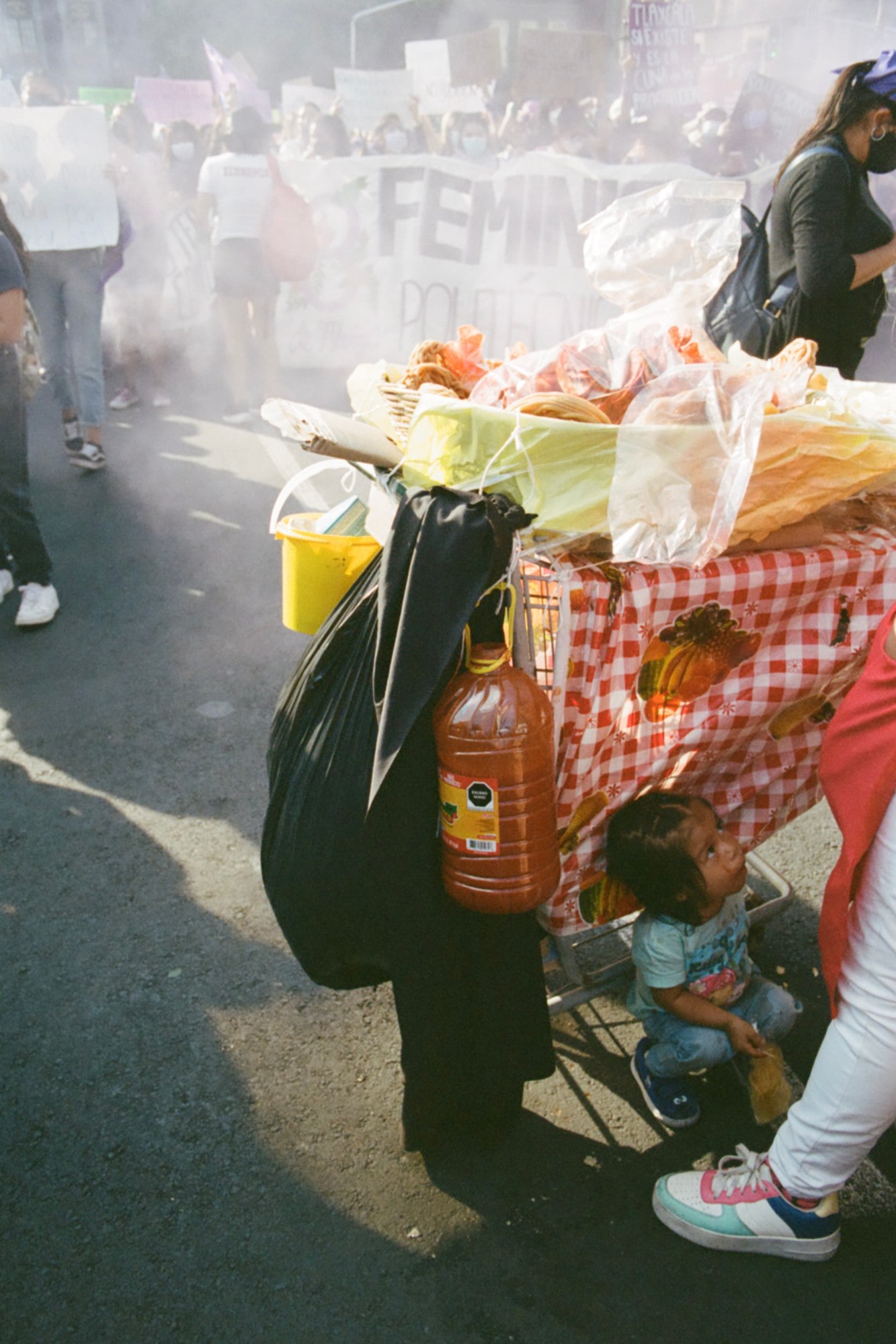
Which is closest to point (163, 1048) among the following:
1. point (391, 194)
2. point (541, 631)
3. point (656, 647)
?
point (541, 631)

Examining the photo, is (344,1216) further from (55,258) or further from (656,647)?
(55,258)

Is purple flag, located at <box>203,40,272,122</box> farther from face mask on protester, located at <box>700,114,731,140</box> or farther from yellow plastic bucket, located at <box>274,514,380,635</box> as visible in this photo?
yellow plastic bucket, located at <box>274,514,380,635</box>

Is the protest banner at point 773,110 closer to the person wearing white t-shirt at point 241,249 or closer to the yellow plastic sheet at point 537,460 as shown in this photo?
the person wearing white t-shirt at point 241,249

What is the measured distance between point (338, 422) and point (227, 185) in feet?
19.6

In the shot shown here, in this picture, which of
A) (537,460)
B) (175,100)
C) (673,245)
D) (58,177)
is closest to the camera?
(537,460)

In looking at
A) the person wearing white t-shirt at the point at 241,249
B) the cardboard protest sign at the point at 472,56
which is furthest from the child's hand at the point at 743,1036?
the cardboard protest sign at the point at 472,56

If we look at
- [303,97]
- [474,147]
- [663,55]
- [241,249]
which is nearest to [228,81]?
[303,97]

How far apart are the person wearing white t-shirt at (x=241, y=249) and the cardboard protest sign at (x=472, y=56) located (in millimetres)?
5358

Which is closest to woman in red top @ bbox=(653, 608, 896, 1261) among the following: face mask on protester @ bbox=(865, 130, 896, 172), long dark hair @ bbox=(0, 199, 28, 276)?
face mask on protester @ bbox=(865, 130, 896, 172)

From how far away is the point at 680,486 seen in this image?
157cm

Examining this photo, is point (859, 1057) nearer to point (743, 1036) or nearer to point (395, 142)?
point (743, 1036)

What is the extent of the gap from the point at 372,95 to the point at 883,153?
33.1 ft

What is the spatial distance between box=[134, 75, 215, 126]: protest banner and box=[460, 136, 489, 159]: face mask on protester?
374cm

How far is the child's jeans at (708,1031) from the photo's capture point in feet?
6.56
